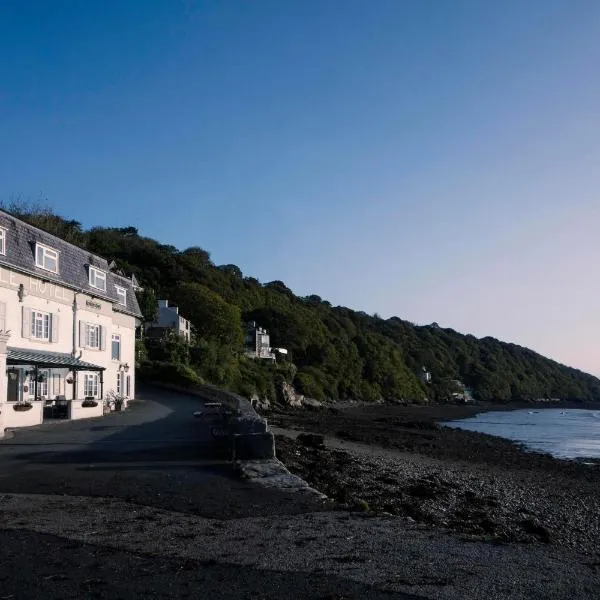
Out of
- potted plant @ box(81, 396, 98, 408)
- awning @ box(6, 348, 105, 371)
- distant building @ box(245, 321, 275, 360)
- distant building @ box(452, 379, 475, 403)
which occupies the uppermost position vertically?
distant building @ box(245, 321, 275, 360)

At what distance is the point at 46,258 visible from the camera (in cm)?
3158

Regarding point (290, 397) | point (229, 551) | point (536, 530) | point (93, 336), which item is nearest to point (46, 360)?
point (93, 336)

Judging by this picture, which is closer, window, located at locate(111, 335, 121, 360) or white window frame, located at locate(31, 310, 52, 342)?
white window frame, located at locate(31, 310, 52, 342)

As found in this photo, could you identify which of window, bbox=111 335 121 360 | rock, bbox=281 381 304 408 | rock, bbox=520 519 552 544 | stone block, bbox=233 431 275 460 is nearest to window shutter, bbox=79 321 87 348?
window, bbox=111 335 121 360

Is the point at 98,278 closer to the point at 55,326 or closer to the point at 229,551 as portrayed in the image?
the point at 55,326

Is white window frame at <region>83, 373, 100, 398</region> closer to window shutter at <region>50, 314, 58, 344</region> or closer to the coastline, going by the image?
window shutter at <region>50, 314, 58, 344</region>

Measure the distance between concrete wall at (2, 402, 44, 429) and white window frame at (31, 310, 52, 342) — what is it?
4537 millimetres

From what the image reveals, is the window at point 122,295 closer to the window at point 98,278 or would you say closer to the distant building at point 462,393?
the window at point 98,278

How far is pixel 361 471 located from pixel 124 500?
10254 millimetres

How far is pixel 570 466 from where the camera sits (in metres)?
29.7

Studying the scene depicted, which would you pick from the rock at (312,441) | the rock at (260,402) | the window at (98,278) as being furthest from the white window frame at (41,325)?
the rock at (260,402)

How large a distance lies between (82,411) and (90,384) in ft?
20.8

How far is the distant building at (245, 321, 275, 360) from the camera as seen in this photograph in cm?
9556

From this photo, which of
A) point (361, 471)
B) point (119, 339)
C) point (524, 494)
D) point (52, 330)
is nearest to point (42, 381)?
point (52, 330)
